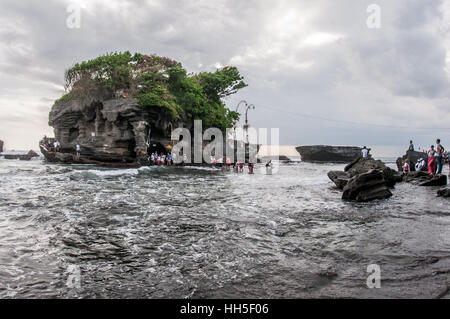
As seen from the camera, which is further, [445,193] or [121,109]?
[121,109]

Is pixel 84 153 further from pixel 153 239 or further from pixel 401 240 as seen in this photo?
pixel 401 240

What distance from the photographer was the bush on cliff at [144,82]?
31.4 m

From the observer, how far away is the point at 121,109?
30234mm

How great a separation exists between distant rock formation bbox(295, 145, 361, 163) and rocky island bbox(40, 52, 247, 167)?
153 feet

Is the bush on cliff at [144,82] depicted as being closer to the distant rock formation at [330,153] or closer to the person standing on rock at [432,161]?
the person standing on rock at [432,161]

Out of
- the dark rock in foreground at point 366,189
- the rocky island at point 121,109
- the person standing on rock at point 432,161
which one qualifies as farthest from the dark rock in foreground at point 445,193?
the rocky island at point 121,109

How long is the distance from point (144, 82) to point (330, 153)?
56919mm

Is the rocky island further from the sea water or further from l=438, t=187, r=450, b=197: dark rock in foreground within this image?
l=438, t=187, r=450, b=197: dark rock in foreground

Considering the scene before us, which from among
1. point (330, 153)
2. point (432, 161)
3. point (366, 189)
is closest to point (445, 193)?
point (366, 189)

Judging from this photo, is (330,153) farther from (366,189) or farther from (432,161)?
(366,189)

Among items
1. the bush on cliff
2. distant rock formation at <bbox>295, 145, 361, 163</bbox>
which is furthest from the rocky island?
distant rock formation at <bbox>295, 145, 361, 163</bbox>

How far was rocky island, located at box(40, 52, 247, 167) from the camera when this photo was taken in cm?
3103
